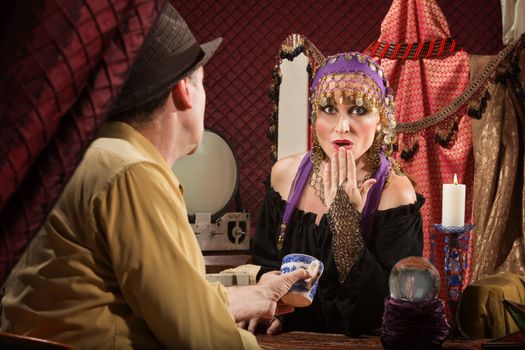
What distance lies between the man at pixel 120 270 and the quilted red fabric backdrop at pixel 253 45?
3.34 metres

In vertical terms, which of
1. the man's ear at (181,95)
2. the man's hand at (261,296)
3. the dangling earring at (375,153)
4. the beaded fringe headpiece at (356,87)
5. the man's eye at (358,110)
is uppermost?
the beaded fringe headpiece at (356,87)

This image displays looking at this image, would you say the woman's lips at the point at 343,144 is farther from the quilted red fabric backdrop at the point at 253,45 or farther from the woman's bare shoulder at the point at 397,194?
the quilted red fabric backdrop at the point at 253,45

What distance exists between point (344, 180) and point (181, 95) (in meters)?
1.10

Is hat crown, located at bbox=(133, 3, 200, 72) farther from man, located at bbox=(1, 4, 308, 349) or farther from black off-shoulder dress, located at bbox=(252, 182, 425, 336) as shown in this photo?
black off-shoulder dress, located at bbox=(252, 182, 425, 336)

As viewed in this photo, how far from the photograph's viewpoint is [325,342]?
188cm

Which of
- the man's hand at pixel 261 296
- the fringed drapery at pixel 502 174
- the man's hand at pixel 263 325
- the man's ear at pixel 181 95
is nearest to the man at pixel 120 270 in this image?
the man's ear at pixel 181 95

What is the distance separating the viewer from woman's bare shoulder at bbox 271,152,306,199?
267 cm

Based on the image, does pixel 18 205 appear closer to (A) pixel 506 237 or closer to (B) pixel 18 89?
(B) pixel 18 89

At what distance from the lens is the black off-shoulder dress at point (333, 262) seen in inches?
87.2

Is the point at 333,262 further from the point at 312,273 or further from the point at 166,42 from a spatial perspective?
the point at 166,42

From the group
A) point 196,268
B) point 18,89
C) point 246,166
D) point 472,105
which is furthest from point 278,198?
point 18,89

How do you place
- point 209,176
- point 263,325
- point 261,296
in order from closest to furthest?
point 261,296
point 263,325
point 209,176

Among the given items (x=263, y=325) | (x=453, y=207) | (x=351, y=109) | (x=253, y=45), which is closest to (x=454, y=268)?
(x=453, y=207)

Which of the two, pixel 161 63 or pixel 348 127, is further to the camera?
pixel 348 127
